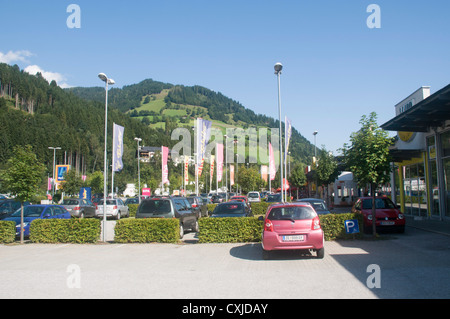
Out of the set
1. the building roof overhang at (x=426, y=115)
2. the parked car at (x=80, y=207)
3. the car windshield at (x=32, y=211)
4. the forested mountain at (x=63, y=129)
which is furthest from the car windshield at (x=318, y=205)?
the forested mountain at (x=63, y=129)

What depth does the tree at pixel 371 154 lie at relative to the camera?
1280 cm

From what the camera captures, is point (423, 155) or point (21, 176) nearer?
point (21, 176)

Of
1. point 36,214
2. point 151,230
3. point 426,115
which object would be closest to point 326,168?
point 426,115

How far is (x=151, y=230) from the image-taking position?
44.0 ft

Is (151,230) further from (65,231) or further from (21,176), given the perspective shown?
(21,176)

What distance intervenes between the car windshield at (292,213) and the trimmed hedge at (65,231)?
7.57 meters

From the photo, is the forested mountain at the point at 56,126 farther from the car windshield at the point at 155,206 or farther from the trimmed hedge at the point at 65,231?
the car windshield at the point at 155,206

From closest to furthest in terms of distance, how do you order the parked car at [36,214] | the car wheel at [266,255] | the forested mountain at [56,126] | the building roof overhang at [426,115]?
1. the car wheel at [266,255]
2. the building roof overhang at [426,115]
3. the parked car at [36,214]
4. the forested mountain at [56,126]

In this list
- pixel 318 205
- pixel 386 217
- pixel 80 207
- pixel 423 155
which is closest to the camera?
pixel 386 217

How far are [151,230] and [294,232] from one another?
633 cm

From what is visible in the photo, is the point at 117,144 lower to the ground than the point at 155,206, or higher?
higher

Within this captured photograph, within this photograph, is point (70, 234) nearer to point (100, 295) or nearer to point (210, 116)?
point (100, 295)
